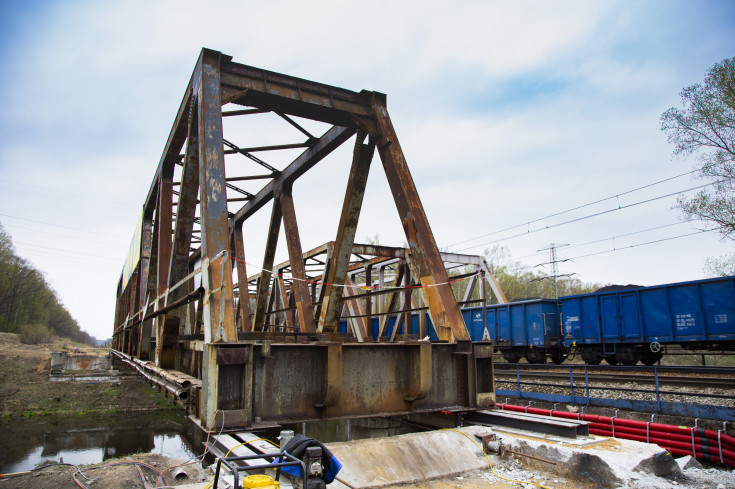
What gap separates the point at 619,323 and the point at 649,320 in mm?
1073

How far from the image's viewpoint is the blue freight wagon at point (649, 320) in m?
14.4

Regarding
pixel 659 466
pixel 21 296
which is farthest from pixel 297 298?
pixel 21 296

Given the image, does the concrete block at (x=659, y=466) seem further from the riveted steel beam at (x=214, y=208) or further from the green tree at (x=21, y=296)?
the green tree at (x=21, y=296)

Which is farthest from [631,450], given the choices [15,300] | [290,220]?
[15,300]

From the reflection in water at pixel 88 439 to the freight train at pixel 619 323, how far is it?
6833 millimetres

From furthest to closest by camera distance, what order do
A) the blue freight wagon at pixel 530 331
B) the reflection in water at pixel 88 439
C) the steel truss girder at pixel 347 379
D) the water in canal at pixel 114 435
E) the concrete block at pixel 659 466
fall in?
the blue freight wagon at pixel 530 331
the reflection in water at pixel 88 439
the water in canal at pixel 114 435
the steel truss girder at pixel 347 379
the concrete block at pixel 659 466

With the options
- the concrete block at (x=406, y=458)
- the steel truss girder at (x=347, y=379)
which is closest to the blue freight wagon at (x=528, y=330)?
→ the steel truss girder at (x=347, y=379)

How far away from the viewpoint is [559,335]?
19.7m

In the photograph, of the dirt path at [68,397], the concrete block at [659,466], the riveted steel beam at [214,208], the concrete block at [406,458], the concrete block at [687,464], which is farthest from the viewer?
the dirt path at [68,397]

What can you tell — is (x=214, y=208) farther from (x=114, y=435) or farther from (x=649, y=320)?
(x=649, y=320)

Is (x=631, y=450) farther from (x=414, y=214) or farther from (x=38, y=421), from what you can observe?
(x=38, y=421)

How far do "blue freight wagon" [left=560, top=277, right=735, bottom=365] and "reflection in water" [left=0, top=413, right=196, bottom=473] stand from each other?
47.6 ft

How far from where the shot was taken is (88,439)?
10.5 meters

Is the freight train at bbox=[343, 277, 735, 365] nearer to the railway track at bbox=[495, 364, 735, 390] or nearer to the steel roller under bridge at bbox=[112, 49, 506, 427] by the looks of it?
the railway track at bbox=[495, 364, 735, 390]
